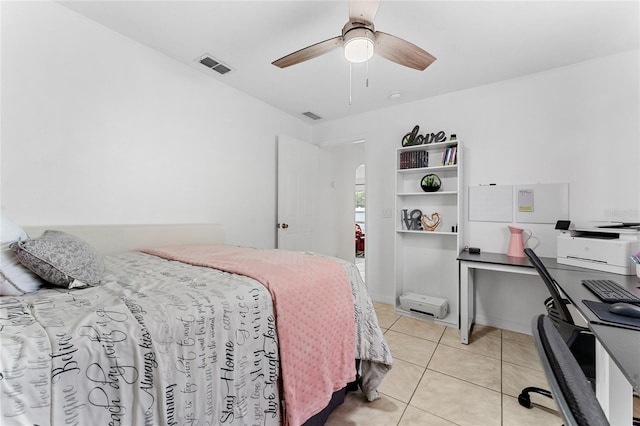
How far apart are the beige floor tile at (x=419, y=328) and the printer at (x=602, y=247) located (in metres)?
1.22

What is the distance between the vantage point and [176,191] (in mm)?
2520

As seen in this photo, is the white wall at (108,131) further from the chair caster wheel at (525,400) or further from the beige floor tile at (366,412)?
the chair caster wheel at (525,400)

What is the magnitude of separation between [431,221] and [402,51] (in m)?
1.97

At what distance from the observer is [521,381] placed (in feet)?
6.23

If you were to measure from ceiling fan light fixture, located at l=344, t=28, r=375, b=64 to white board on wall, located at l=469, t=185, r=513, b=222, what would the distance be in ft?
6.56

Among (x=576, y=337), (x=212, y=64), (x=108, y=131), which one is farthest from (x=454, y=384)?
(x=212, y=64)

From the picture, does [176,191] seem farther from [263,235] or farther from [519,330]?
[519,330]

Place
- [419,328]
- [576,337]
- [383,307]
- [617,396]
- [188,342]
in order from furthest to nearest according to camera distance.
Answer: [383,307]
[419,328]
[576,337]
[617,396]
[188,342]

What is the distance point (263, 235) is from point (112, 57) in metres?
2.17

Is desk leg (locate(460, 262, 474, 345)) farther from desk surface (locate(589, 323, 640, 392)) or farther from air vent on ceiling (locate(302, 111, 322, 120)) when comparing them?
air vent on ceiling (locate(302, 111, 322, 120))

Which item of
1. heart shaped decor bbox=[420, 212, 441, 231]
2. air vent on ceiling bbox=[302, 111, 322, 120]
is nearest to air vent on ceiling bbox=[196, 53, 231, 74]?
air vent on ceiling bbox=[302, 111, 322, 120]

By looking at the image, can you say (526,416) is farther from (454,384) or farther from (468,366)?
(468,366)

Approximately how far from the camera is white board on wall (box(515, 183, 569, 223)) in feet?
8.14

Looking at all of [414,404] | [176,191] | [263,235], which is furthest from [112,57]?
[414,404]
